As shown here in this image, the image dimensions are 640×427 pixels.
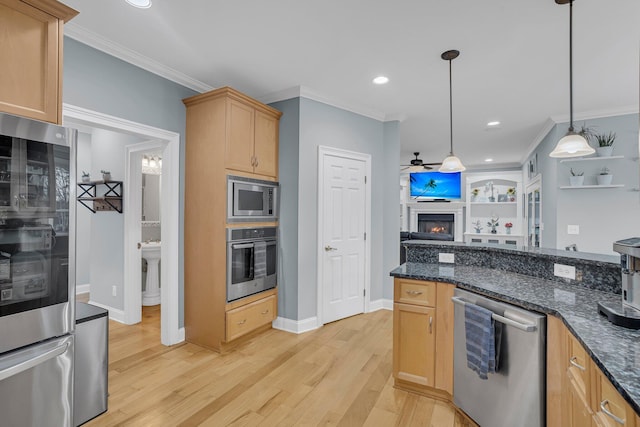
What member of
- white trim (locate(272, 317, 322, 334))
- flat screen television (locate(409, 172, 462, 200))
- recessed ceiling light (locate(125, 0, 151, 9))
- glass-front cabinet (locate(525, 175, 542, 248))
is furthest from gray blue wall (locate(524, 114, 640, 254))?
recessed ceiling light (locate(125, 0, 151, 9))

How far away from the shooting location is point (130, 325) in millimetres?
3635

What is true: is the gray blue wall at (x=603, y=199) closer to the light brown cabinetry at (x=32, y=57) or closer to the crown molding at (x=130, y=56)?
the crown molding at (x=130, y=56)

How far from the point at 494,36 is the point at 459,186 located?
7.05m

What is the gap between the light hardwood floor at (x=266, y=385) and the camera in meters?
2.06

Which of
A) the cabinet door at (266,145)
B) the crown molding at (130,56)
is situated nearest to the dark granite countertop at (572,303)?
the cabinet door at (266,145)

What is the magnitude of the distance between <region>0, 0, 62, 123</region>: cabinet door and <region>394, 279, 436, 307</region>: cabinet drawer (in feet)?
7.39

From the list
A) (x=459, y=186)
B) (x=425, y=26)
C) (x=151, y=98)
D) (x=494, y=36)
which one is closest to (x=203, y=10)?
(x=151, y=98)

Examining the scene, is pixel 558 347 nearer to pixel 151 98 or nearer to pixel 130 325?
pixel 151 98

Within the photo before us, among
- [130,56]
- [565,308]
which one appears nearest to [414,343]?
[565,308]

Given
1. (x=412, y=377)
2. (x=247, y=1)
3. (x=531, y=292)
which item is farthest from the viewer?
(x=412, y=377)

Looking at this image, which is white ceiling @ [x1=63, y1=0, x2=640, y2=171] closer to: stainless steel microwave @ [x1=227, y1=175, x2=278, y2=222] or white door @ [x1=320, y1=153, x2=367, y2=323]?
white door @ [x1=320, y1=153, x2=367, y2=323]

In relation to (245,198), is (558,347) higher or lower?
lower

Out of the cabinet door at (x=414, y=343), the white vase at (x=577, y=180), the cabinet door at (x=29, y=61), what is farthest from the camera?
the white vase at (x=577, y=180)

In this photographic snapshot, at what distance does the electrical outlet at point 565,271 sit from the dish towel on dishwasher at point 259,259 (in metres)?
2.50
